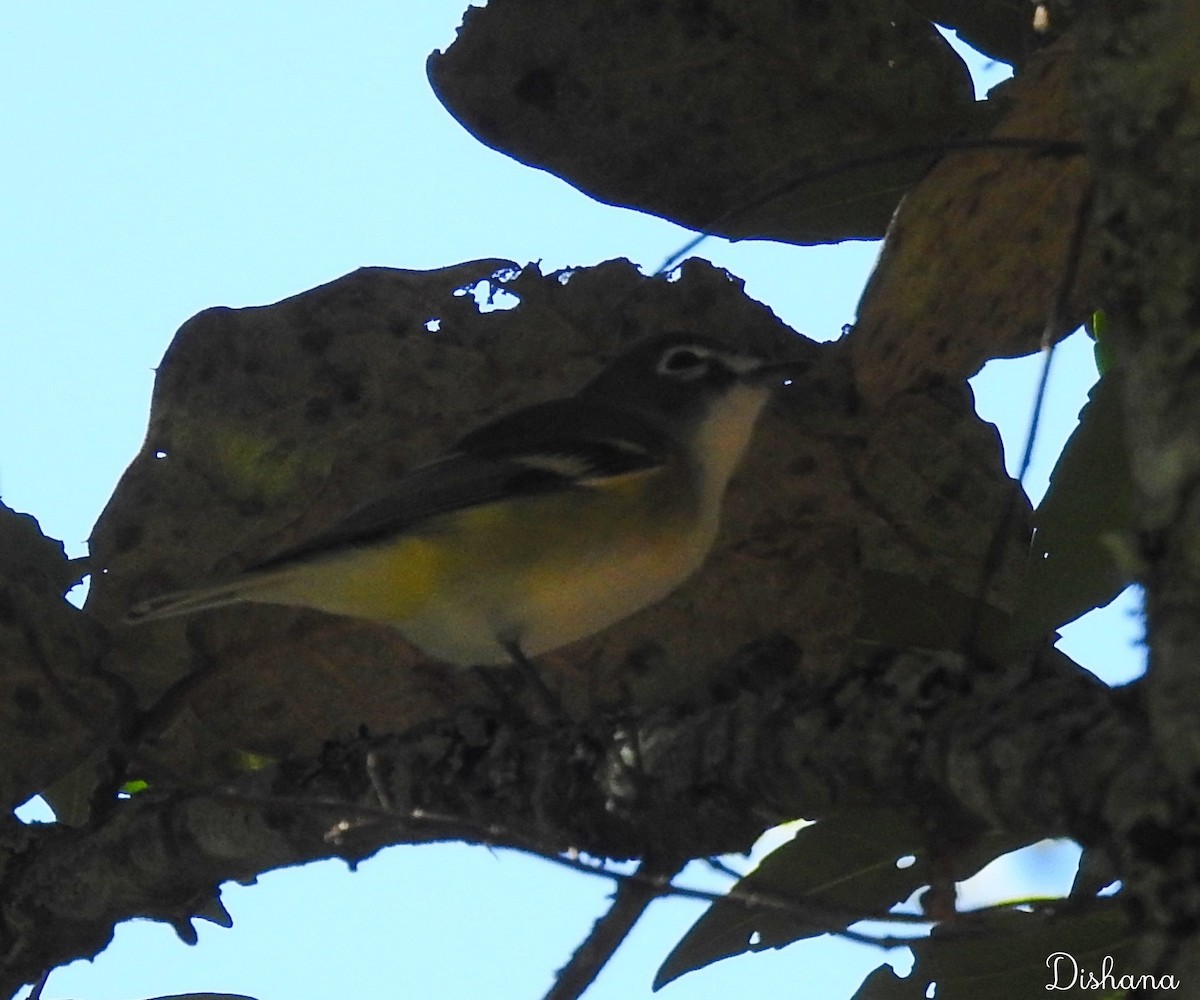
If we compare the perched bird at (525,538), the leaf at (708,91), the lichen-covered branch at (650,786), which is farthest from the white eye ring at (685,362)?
the lichen-covered branch at (650,786)

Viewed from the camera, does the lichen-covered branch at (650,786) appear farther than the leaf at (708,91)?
No

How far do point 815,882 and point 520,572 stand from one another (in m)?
1.41

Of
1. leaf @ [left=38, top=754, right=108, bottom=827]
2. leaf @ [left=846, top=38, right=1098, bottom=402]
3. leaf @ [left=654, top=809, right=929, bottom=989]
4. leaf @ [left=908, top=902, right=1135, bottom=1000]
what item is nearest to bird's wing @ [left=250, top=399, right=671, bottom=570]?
leaf @ [left=38, top=754, right=108, bottom=827]

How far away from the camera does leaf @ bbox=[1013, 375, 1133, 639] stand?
245 cm

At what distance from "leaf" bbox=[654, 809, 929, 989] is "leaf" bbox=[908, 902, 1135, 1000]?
0.11 m

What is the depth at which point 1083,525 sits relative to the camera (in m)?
2.48

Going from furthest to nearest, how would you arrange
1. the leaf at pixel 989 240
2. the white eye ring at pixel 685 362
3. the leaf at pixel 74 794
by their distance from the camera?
1. the white eye ring at pixel 685 362
2. the leaf at pixel 74 794
3. the leaf at pixel 989 240

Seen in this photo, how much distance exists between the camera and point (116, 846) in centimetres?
312

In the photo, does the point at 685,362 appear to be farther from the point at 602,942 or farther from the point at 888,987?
the point at 602,942

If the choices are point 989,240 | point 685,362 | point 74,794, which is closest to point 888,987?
point 989,240

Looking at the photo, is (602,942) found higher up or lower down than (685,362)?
lower down

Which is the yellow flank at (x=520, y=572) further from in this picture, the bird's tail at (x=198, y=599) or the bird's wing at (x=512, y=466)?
the bird's tail at (x=198, y=599)

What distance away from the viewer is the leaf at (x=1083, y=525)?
8.04 ft

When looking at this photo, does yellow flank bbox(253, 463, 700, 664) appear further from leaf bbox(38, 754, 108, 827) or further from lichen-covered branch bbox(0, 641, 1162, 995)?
lichen-covered branch bbox(0, 641, 1162, 995)
